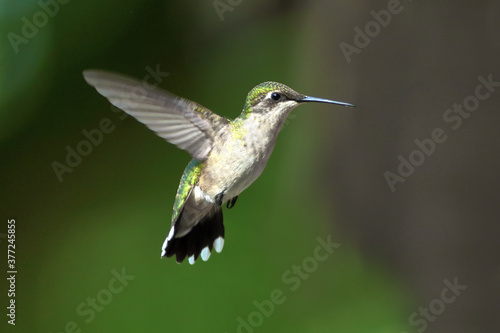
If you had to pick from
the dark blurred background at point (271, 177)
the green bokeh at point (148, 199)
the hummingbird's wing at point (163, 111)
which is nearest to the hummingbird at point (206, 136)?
the hummingbird's wing at point (163, 111)

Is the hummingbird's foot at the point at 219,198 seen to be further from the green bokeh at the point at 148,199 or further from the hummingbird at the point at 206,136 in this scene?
the green bokeh at the point at 148,199

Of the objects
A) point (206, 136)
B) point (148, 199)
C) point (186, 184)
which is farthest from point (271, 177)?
point (206, 136)

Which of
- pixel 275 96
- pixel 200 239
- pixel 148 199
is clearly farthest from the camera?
pixel 148 199

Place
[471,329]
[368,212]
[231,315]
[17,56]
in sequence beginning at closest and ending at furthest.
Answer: [17,56]
[471,329]
[368,212]
[231,315]

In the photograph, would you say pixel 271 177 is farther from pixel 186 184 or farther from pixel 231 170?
pixel 231 170

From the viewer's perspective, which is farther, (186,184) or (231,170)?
(186,184)

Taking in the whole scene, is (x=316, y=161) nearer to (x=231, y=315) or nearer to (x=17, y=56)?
(x=231, y=315)

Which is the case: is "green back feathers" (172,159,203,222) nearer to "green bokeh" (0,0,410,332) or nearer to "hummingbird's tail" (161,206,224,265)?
"hummingbird's tail" (161,206,224,265)

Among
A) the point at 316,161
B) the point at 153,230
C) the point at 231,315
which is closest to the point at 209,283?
the point at 231,315
